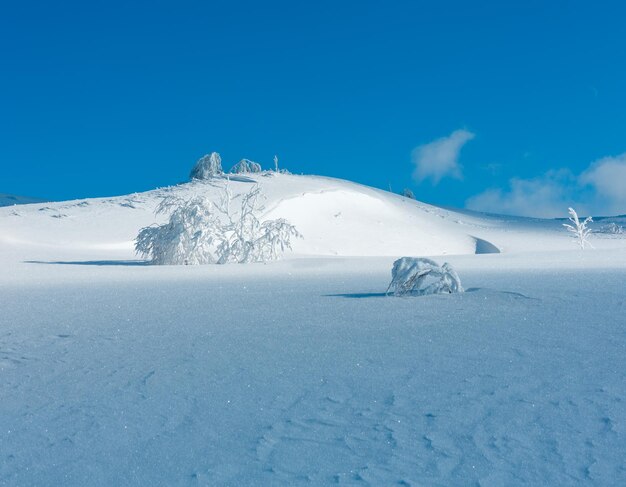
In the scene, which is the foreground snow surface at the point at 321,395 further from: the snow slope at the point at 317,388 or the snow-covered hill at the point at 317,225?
the snow-covered hill at the point at 317,225

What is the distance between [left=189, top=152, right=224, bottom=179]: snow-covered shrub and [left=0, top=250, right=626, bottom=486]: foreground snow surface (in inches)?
1512

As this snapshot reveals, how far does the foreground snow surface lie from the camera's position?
3137 mm

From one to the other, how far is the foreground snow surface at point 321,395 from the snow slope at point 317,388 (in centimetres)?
1

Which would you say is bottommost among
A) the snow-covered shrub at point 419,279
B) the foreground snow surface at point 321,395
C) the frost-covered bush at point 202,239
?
the foreground snow surface at point 321,395

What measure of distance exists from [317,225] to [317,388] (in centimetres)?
3083

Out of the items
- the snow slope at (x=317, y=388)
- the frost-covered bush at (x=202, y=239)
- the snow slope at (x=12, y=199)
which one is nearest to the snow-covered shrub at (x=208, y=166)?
the frost-covered bush at (x=202, y=239)

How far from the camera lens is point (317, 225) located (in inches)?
1382

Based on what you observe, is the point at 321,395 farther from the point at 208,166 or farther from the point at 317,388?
the point at 208,166

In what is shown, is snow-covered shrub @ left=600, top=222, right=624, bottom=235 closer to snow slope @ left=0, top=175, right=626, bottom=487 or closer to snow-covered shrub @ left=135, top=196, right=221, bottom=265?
snow-covered shrub @ left=135, top=196, right=221, bottom=265

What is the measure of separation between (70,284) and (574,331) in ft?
31.5

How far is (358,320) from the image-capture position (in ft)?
22.9

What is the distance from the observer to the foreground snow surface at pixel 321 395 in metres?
3.14

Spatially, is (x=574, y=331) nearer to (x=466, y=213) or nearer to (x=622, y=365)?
(x=622, y=365)

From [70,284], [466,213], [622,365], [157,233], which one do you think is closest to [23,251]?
[157,233]
